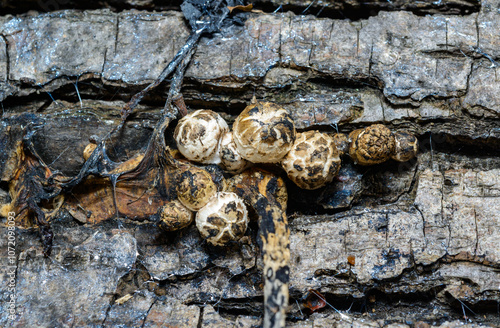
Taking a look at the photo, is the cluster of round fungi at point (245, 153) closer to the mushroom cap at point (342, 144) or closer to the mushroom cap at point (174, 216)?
the mushroom cap at point (174, 216)

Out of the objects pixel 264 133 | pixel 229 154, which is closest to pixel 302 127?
pixel 264 133

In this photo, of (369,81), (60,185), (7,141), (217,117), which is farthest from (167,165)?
(369,81)

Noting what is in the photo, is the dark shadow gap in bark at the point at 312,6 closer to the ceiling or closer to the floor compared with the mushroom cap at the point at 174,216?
closer to the ceiling

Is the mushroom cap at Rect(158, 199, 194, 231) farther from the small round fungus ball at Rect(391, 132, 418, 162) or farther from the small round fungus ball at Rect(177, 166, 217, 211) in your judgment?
the small round fungus ball at Rect(391, 132, 418, 162)

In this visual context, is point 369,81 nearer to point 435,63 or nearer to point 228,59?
point 435,63

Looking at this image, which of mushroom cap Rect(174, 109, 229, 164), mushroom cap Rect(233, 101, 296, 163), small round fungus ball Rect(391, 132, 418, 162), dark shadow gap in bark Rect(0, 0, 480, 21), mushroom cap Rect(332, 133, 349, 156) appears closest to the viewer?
mushroom cap Rect(233, 101, 296, 163)

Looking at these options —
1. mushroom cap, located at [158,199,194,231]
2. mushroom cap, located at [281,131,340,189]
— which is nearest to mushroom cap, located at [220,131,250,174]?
mushroom cap, located at [281,131,340,189]

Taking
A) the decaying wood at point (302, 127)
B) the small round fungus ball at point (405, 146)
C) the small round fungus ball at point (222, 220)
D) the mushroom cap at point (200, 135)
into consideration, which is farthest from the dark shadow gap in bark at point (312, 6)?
the small round fungus ball at point (222, 220)
